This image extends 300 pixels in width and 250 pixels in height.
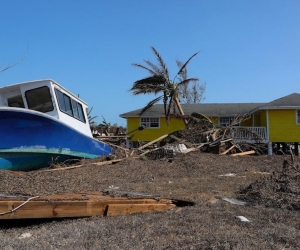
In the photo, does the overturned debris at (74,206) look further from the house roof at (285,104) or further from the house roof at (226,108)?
the house roof at (226,108)

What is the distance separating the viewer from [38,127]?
35.3ft

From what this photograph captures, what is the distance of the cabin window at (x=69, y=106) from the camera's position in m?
12.1

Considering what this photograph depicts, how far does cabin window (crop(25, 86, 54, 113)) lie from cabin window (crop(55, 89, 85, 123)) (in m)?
0.34

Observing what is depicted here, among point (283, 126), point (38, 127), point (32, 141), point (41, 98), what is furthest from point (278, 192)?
point (283, 126)

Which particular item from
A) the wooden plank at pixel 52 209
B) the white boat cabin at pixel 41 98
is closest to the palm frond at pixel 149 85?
the white boat cabin at pixel 41 98

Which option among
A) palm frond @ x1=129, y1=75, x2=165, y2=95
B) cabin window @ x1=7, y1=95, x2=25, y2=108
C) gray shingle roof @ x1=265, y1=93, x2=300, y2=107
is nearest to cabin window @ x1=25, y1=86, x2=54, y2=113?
cabin window @ x1=7, y1=95, x2=25, y2=108

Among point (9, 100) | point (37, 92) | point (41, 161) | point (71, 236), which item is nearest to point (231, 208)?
point (71, 236)

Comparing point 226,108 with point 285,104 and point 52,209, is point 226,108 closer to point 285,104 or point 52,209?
point 285,104

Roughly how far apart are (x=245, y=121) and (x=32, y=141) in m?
20.7

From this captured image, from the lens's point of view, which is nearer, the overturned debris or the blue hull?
the overturned debris

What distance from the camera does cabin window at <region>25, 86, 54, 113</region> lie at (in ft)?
38.3

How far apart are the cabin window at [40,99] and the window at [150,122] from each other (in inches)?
678

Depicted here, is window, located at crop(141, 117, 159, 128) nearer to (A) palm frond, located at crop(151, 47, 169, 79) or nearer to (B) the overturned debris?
(A) palm frond, located at crop(151, 47, 169, 79)

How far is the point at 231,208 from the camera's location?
5707mm
